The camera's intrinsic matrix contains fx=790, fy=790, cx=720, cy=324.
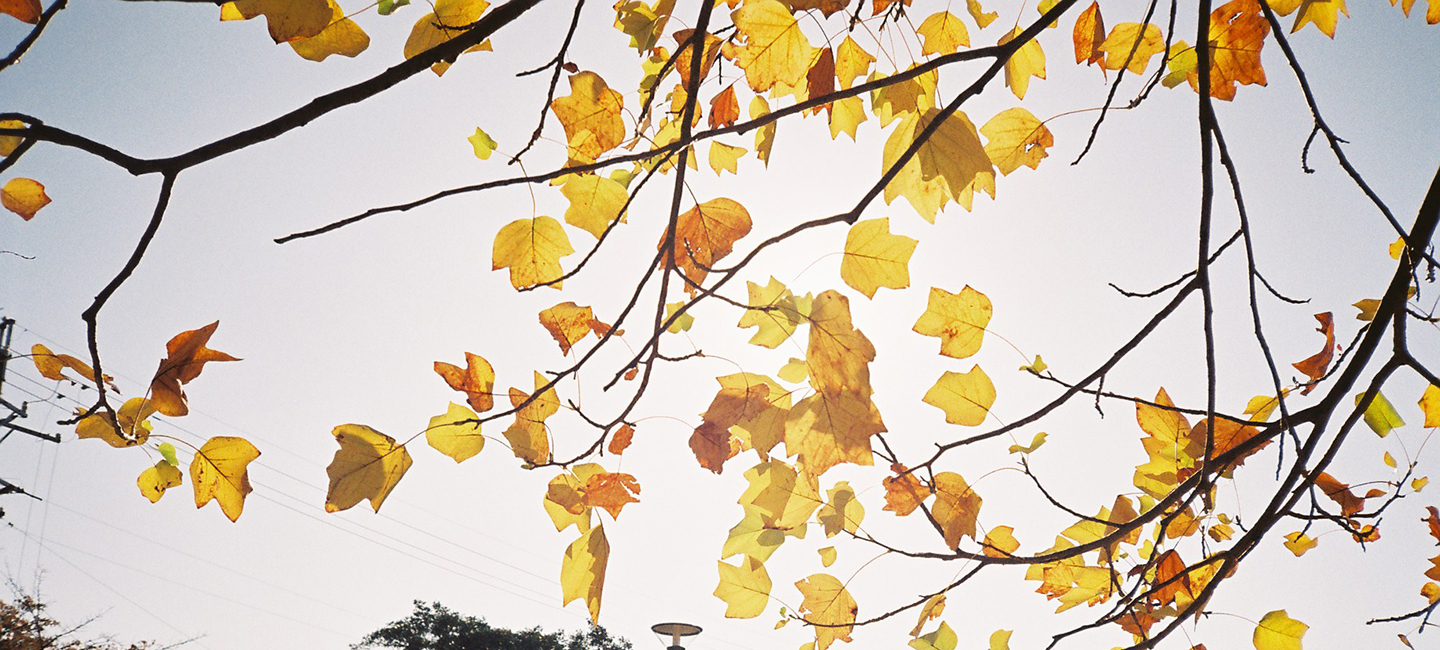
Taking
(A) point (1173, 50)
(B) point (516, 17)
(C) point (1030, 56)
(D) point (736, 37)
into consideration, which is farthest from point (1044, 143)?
(B) point (516, 17)

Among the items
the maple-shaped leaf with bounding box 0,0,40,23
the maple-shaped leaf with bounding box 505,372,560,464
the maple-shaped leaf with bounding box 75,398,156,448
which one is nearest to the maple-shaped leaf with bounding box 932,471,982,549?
the maple-shaped leaf with bounding box 505,372,560,464

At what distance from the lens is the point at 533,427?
984 mm

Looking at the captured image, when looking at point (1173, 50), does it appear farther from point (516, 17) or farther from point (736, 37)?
point (516, 17)

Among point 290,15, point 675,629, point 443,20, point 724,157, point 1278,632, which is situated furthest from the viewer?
point 675,629

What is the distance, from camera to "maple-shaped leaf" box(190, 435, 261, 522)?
0.79 metres

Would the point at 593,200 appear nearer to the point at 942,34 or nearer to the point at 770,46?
the point at 770,46

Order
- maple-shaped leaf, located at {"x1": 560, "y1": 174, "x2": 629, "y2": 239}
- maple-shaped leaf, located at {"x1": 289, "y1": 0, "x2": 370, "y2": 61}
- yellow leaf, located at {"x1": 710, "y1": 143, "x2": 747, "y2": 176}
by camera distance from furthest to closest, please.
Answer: yellow leaf, located at {"x1": 710, "y1": 143, "x2": 747, "y2": 176}
maple-shaped leaf, located at {"x1": 560, "y1": 174, "x2": 629, "y2": 239}
maple-shaped leaf, located at {"x1": 289, "y1": 0, "x2": 370, "y2": 61}

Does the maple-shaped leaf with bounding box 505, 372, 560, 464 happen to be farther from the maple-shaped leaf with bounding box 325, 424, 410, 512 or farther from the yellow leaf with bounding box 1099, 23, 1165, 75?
the yellow leaf with bounding box 1099, 23, 1165, 75

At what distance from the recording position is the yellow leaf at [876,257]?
0.80 meters

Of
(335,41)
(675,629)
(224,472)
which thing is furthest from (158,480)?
(675,629)

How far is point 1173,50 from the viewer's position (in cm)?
104

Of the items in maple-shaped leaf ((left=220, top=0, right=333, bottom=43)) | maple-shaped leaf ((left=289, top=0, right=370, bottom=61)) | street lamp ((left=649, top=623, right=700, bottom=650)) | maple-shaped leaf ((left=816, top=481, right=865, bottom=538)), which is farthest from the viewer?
street lamp ((left=649, top=623, right=700, bottom=650))

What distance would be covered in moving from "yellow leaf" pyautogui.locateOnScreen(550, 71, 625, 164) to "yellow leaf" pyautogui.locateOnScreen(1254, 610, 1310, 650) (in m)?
1.03

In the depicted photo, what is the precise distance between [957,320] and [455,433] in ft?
2.00
